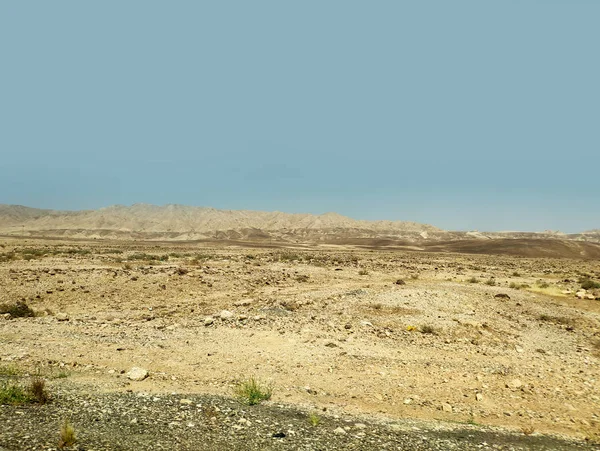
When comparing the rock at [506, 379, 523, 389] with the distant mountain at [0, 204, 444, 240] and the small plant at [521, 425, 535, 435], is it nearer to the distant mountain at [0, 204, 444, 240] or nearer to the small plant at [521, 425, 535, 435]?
the small plant at [521, 425, 535, 435]

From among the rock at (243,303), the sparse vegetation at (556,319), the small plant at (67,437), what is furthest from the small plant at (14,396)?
the sparse vegetation at (556,319)

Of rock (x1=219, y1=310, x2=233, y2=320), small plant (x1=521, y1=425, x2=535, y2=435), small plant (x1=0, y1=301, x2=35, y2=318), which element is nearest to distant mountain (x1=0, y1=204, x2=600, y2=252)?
small plant (x1=0, y1=301, x2=35, y2=318)

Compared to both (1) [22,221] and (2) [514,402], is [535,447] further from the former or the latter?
(1) [22,221]

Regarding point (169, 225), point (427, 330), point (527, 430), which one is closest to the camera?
point (527, 430)

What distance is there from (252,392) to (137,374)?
10.7 ft

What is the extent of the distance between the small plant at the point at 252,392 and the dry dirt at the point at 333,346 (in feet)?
0.84

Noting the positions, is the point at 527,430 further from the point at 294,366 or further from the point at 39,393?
the point at 39,393

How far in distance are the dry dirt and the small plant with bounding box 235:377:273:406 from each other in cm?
25

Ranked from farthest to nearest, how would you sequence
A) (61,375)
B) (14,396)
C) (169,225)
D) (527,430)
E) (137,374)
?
(169,225)
(137,374)
(61,375)
(527,430)
(14,396)

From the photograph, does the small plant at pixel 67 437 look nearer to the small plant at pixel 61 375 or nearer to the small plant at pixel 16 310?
the small plant at pixel 61 375

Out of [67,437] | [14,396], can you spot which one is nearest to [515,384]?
[67,437]

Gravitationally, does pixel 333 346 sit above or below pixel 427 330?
below

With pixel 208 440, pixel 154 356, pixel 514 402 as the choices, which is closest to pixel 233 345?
pixel 154 356

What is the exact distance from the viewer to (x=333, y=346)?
1344 centimetres
